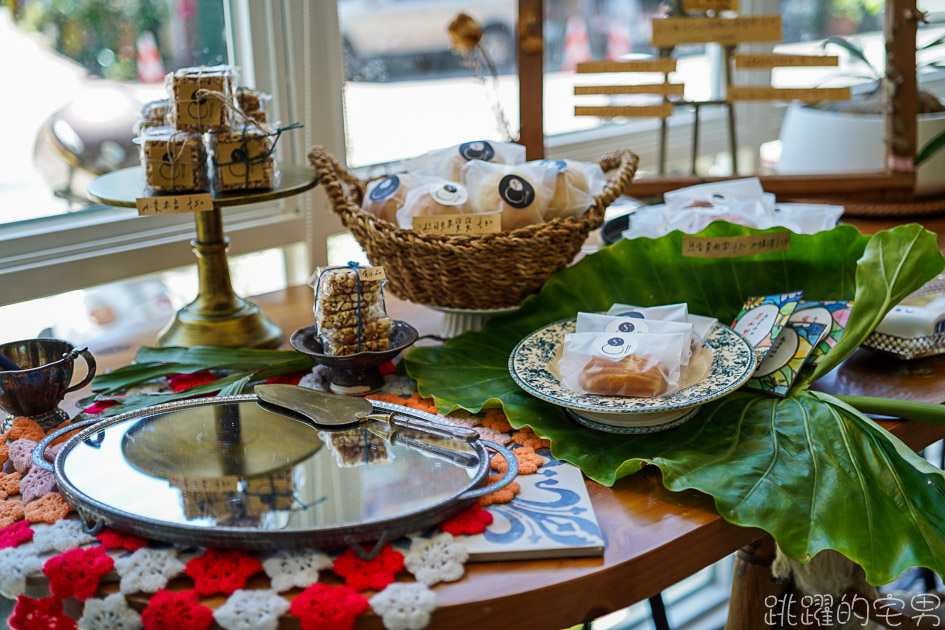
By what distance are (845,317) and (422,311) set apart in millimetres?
583

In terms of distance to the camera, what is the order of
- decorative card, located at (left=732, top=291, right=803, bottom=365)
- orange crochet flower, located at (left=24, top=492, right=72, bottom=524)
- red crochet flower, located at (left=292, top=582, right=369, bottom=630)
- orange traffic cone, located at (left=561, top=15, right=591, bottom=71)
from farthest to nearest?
orange traffic cone, located at (left=561, top=15, right=591, bottom=71) < decorative card, located at (left=732, top=291, right=803, bottom=365) < orange crochet flower, located at (left=24, top=492, right=72, bottom=524) < red crochet flower, located at (left=292, top=582, right=369, bottom=630)

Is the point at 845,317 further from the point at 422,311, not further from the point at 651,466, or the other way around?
the point at 422,311

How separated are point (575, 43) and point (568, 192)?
3.69 feet

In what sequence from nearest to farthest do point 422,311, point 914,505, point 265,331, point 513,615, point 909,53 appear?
point 513,615, point 914,505, point 265,331, point 422,311, point 909,53

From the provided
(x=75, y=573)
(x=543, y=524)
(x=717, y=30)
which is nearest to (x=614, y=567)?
(x=543, y=524)

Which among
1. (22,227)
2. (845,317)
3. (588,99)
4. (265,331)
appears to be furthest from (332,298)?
(588,99)

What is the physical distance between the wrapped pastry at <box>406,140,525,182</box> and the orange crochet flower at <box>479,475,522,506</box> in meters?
0.47

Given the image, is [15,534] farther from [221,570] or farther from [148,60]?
[148,60]

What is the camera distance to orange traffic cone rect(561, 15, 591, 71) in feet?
6.61

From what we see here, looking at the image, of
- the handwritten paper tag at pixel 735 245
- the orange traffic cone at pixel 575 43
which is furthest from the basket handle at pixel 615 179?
the orange traffic cone at pixel 575 43

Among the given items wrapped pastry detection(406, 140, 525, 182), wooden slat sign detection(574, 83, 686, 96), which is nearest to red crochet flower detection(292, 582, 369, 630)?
wrapped pastry detection(406, 140, 525, 182)

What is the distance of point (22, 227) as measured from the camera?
1286 mm

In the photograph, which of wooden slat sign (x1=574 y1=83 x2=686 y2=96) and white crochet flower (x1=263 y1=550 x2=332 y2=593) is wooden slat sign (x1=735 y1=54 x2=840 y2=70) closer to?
wooden slat sign (x1=574 y1=83 x2=686 y2=96)

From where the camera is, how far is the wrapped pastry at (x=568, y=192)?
40.9 inches
